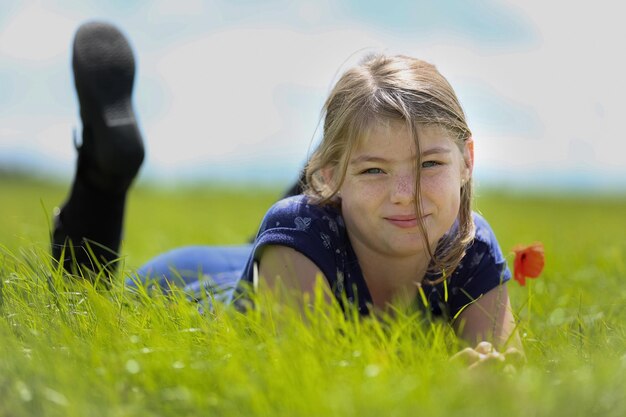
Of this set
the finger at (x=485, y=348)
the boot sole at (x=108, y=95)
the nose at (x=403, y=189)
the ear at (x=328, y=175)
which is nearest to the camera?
the finger at (x=485, y=348)

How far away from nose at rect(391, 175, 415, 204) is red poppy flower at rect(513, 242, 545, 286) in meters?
0.42

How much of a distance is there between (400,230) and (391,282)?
0.31 meters

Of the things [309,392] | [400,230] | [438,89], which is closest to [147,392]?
[309,392]

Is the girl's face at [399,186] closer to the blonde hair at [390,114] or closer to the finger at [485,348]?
the blonde hair at [390,114]

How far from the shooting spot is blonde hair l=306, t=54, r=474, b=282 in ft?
7.34

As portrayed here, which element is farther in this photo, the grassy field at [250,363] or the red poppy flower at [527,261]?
the red poppy flower at [527,261]

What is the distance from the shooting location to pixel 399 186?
2188mm

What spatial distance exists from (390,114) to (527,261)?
623mm

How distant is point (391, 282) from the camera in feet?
8.22

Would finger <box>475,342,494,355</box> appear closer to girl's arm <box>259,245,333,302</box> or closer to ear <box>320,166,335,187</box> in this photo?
girl's arm <box>259,245,333,302</box>

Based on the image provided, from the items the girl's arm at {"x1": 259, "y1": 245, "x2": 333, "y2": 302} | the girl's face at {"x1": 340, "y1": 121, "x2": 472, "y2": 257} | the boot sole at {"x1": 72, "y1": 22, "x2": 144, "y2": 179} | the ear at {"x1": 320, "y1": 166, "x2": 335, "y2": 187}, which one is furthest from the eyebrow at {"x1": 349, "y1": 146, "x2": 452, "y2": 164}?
the boot sole at {"x1": 72, "y1": 22, "x2": 144, "y2": 179}

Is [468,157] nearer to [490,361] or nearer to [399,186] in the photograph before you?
[399,186]

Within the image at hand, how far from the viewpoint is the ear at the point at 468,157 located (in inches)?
97.0

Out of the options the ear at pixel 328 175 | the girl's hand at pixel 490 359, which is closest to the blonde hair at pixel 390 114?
the ear at pixel 328 175
